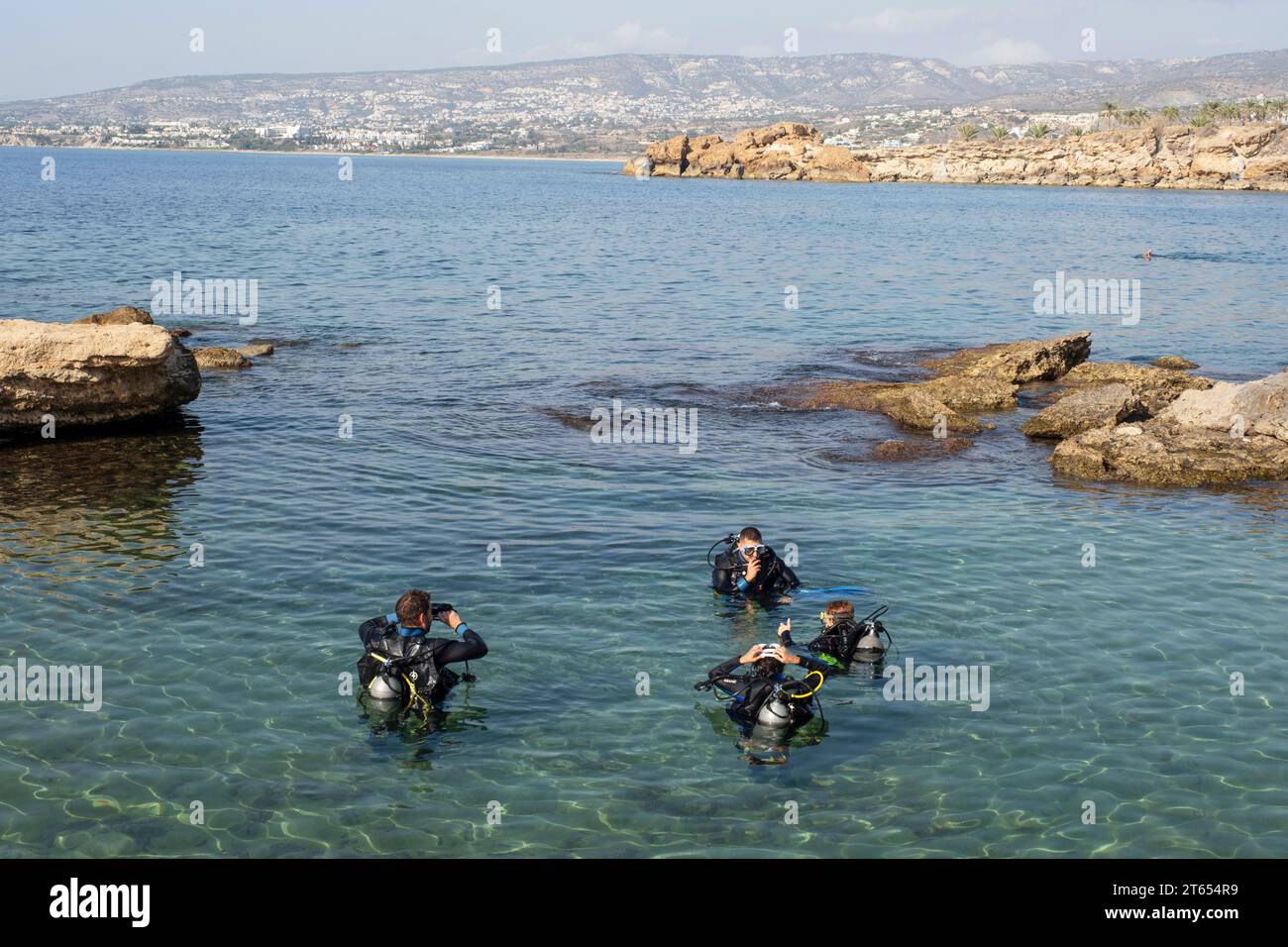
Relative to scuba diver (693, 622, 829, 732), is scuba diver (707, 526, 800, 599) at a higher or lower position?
higher

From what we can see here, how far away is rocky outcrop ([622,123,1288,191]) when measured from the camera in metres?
160

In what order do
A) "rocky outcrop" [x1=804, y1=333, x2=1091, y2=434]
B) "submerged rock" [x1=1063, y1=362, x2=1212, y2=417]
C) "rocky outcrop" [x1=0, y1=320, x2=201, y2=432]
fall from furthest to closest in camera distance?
1. "submerged rock" [x1=1063, y1=362, x2=1212, y2=417]
2. "rocky outcrop" [x1=804, y1=333, x2=1091, y2=434]
3. "rocky outcrop" [x1=0, y1=320, x2=201, y2=432]

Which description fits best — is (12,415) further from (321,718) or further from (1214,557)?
(1214,557)

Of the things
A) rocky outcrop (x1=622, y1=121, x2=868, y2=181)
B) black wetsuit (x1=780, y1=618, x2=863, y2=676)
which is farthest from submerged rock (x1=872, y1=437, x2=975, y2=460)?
rocky outcrop (x1=622, y1=121, x2=868, y2=181)

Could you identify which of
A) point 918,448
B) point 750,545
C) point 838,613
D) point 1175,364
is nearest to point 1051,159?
point 1175,364

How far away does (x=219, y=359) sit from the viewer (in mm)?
32688

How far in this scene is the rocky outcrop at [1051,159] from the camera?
6304 inches

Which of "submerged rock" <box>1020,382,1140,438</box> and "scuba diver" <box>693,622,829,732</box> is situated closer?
"scuba diver" <box>693,622,829,732</box>

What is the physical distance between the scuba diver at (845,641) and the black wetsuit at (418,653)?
405 cm

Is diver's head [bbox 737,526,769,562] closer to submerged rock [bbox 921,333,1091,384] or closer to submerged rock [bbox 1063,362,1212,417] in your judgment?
submerged rock [bbox 1063,362,1212,417]

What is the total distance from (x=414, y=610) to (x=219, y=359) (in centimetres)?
2224

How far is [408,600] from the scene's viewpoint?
13039 millimetres

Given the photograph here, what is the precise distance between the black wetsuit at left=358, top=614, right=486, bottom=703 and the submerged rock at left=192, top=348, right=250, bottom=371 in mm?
21470

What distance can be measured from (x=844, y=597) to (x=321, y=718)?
7642 millimetres
